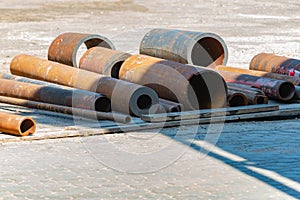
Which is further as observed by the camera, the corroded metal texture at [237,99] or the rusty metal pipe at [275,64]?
the rusty metal pipe at [275,64]

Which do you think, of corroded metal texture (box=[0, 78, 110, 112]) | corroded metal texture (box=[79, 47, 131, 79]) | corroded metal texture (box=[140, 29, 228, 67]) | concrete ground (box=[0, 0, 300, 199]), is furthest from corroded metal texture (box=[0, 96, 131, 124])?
corroded metal texture (box=[140, 29, 228, 67])

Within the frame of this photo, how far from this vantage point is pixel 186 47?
12.9m

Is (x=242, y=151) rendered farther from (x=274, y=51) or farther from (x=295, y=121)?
(x=274, y=51)

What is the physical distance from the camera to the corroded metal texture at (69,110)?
10.4 metres

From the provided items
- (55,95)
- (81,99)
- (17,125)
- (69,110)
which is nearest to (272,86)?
(81,99)

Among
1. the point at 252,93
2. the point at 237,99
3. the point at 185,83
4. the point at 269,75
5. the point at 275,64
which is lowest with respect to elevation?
the point at 185,83

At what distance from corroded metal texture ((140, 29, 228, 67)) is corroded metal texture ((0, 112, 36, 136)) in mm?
3862

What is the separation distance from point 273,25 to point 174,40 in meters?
9.49

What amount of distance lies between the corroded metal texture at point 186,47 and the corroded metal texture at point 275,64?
0.58 meters

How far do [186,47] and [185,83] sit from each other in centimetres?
215

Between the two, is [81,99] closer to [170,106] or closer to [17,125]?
[170,106]

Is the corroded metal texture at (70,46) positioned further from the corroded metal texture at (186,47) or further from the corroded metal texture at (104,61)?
the corroded metal texture at (186,47)

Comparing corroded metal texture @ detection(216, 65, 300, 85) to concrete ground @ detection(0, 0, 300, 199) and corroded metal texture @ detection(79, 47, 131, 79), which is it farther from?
corroded metal texture @ detection(79, 47, 131, 79)

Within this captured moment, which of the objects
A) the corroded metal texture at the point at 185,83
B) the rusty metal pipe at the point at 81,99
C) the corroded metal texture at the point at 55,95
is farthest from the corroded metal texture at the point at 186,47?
the corroded metal texture at the point at 55,95
